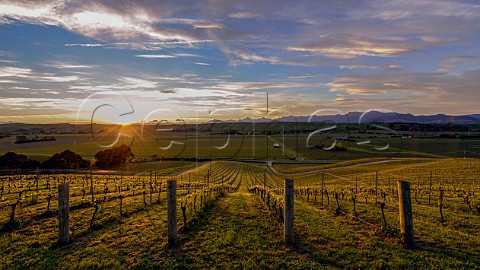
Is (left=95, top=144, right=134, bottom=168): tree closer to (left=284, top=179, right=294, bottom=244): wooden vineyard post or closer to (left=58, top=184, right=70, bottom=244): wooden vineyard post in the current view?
(left=58, top=184, right=70, bottom=244): wooden vineyard post

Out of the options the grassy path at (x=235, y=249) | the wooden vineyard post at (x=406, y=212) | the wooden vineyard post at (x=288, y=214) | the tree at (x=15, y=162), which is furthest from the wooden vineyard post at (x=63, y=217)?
the tree at (x=15, y=162)

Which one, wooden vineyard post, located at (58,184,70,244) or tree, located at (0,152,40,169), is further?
tree, located at (0,152,40,169)

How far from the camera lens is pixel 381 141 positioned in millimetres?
122250

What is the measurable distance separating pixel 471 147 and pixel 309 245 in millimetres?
118183

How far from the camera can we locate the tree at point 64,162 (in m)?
67.3

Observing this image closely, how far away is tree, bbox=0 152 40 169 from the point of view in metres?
63.2

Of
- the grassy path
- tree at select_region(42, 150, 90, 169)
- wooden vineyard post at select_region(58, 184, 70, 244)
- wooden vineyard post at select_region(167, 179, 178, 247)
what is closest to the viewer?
the grassy path

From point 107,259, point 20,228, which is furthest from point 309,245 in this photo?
point 20,228

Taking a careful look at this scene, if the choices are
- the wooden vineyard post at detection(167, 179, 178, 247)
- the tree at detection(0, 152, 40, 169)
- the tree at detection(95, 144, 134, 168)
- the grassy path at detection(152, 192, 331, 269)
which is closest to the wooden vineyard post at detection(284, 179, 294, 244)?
the grassy path at detection(152, 192, 331, 269)

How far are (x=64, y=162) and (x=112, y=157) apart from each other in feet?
53.0

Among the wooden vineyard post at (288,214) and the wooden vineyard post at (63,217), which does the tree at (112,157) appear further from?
the wooden vineyard post at (288,214)

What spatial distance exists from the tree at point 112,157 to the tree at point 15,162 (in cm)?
1743

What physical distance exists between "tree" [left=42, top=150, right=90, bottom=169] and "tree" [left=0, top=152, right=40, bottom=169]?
7.59 feet

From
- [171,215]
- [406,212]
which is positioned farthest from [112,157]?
[406,212]
